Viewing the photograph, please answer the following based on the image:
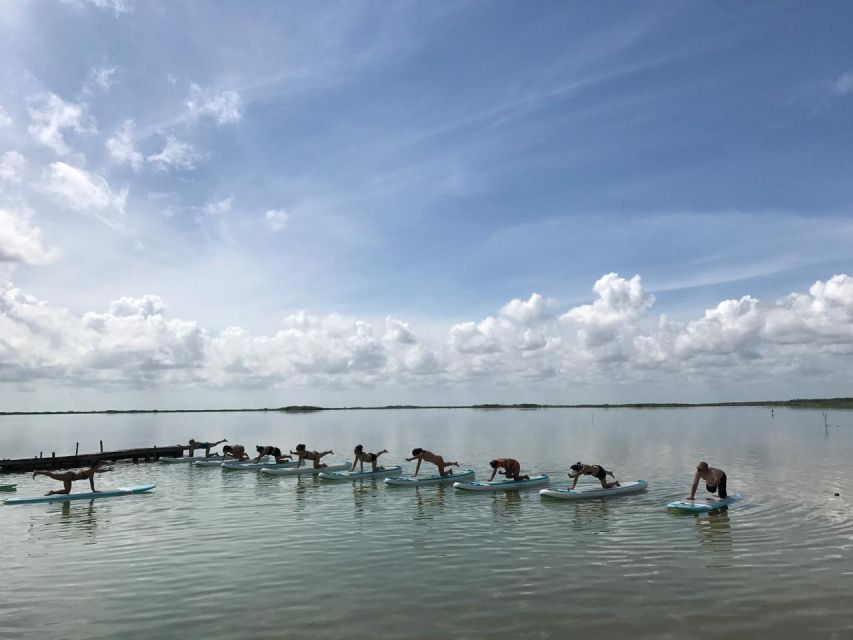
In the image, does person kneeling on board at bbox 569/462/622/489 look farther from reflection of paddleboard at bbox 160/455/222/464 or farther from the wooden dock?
the wooden dock

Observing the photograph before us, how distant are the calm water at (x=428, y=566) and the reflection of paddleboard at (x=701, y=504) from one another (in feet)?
2.02

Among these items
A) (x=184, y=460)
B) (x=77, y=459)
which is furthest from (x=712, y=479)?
(x=77, y=459)

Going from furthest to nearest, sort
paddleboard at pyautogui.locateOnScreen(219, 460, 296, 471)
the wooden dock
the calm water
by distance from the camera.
Answer: the wooden dock, paddleboard at pyautogui.locateOnScreen(219, 460, 296, 471), the calm water

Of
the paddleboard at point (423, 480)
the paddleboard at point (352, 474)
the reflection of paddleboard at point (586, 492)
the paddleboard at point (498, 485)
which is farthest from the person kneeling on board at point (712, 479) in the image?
the paddleboard at point (352, 474)

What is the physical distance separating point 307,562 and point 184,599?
3770 mm

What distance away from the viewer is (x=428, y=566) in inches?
615

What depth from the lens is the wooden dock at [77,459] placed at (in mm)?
44719

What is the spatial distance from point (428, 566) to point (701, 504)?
12175 mm

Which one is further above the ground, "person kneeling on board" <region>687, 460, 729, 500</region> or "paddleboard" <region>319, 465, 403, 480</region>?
"person kneeling on board" <region>687, 460, 729, 500</region>

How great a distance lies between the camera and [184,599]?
1313 cm

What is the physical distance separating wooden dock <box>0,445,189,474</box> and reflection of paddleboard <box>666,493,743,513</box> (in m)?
43.7

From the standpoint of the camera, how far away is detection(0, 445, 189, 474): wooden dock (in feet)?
147

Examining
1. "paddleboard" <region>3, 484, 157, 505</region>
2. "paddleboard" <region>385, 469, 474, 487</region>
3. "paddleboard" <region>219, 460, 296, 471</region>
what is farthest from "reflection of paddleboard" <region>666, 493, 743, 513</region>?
"paddleboard" <region>3, 484, 157, 505</region>

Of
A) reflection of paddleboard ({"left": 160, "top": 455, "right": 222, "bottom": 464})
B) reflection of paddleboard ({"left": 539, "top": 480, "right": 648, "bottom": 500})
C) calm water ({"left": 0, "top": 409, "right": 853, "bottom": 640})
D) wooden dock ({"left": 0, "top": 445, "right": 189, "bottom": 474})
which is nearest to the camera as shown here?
calm water ({"left": 0, "top": 409, "right": 853, "bottom": 640})
